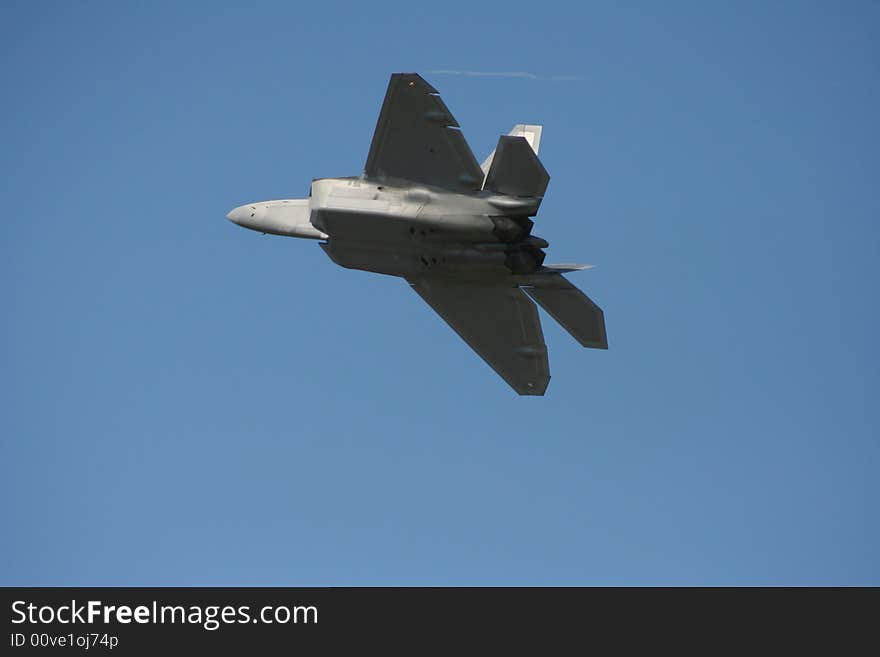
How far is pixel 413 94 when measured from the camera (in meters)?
43.3

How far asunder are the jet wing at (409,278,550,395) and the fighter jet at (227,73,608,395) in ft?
0.47

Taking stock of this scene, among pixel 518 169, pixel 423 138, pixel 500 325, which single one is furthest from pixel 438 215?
pixel 500 325

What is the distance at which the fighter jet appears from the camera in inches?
1677

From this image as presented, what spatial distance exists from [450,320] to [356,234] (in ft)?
12.1

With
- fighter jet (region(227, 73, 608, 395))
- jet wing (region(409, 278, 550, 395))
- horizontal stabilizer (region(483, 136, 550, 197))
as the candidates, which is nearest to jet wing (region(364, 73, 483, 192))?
fighter jet (region(227, 73, 608, 395))

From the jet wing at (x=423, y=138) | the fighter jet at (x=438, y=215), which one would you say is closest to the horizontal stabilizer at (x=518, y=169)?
the fighter jet at (x=438, y=215)

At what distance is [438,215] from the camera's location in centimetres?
4300

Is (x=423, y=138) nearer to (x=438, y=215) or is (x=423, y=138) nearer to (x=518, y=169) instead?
(x=438, y=215)

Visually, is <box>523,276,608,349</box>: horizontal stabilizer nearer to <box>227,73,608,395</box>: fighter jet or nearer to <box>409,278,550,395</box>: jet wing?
<box>227,73,608,395</box>: fighter jet

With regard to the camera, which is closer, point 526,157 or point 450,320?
point 526,157
